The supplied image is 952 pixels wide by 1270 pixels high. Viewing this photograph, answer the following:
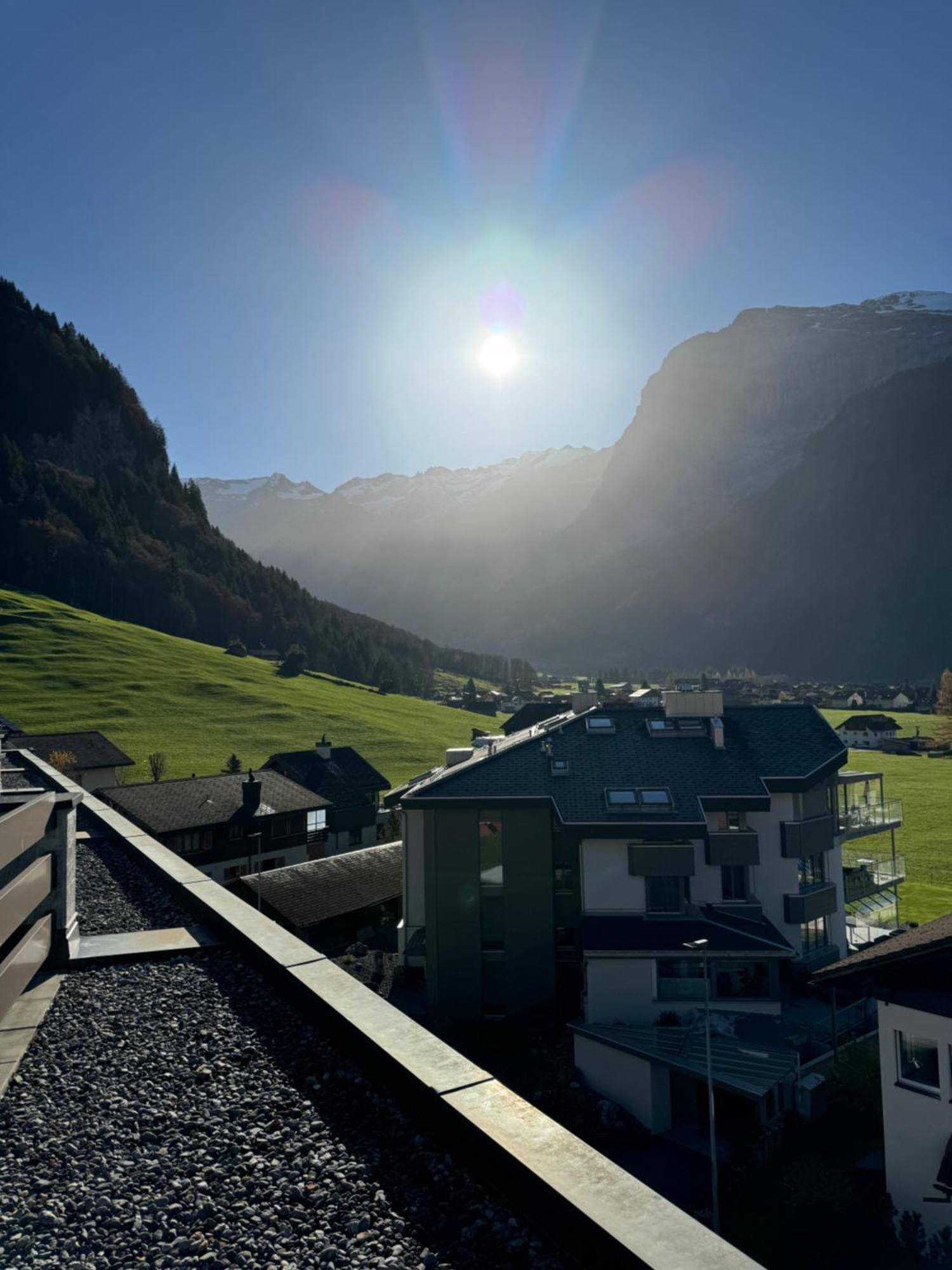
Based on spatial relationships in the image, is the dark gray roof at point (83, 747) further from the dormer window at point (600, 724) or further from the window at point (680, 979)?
the window at point (680, 979)

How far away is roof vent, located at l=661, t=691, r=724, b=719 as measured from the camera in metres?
35.8

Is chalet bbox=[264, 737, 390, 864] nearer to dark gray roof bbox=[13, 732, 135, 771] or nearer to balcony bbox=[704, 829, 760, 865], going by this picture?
dark gray roof bbox=[13, 732, 135, 771]

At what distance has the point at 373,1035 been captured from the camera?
7715 millimetres

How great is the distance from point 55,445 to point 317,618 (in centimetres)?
7997

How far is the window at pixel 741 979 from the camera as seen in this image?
26.8 m

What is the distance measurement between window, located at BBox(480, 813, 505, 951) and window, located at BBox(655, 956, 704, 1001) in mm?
6341

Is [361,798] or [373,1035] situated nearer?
[373,1035]

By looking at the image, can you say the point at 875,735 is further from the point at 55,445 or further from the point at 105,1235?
the point at 55,445

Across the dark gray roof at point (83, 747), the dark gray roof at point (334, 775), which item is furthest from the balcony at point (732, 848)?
the dark gray roof at point (83, 747)

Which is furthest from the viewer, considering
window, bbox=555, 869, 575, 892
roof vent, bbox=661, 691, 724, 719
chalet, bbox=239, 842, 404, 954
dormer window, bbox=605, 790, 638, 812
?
chalet, bbox=239, 842, 404, 954

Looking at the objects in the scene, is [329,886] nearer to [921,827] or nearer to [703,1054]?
[703,1054]

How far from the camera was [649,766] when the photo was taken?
32.2 m

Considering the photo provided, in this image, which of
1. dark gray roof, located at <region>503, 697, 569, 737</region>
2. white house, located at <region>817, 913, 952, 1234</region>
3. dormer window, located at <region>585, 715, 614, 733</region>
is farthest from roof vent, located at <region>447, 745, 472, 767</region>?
dark gray roof, located at <region>503, 697, 569, 737</region>

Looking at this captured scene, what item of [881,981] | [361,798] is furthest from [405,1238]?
[361,798]
